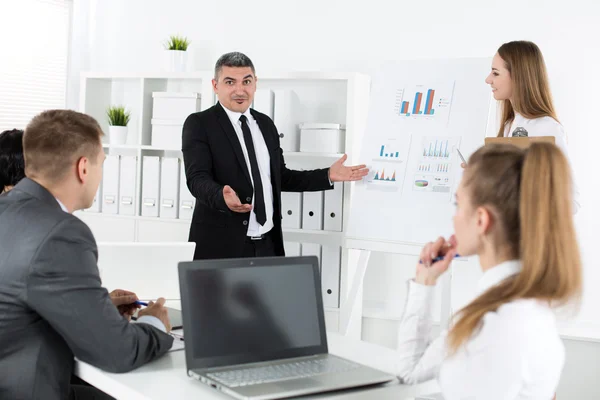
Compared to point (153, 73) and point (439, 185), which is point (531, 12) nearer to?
point (439, 185)

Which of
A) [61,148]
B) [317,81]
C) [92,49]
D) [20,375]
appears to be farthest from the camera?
[92,49]

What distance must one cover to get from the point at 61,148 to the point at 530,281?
1171mm

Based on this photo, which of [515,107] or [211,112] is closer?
[515,107]

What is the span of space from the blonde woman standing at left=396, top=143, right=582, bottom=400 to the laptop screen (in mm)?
397

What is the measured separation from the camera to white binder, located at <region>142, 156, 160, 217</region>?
177 inches

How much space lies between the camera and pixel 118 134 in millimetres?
4832

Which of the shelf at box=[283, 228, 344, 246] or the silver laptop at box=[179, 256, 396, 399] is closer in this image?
the silver laptop at box=[179, 256, 396, 399]

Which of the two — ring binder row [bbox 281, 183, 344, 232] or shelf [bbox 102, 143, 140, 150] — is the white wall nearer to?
ring binder row [bbox 281, 183, 344, 232]

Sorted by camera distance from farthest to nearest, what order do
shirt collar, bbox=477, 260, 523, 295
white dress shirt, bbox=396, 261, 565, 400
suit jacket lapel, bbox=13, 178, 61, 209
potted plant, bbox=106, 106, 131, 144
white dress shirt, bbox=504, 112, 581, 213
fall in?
potted plant, bbox=106, 106, 131, 144
white dress shirt, bbox=504, 112, 581, 213
suit jacket lapel, bbox=13, 178, 61, 209
shirt collar, bbox=477, 260, 523, 295
white dress shirt, bbox=396, 261, 565, 400

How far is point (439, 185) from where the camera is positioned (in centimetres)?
336

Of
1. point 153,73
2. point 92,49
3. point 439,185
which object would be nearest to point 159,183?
point 153,73

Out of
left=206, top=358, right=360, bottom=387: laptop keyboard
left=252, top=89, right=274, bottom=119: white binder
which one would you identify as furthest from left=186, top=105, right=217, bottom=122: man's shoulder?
left=206, top=358, right=360, bottom=387: laptop keyboard

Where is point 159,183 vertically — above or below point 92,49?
below

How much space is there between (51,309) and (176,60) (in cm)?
316
